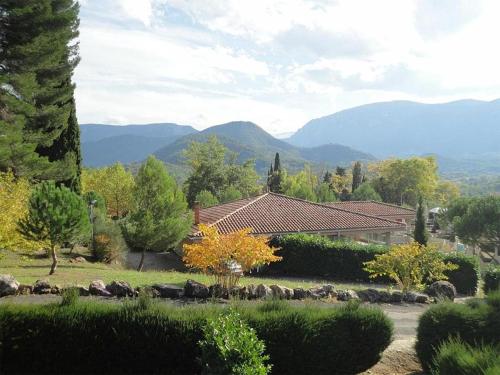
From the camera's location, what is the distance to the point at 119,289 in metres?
12.1

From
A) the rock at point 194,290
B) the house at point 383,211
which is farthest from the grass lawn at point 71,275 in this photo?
the house at point 383,211

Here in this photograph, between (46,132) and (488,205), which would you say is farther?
(488,205)

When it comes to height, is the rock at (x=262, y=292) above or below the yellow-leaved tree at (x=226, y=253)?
below

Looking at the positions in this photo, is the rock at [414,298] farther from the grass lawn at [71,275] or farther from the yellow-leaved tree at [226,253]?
the yellow-leaved tree at [226,253]

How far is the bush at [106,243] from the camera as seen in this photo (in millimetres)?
23312

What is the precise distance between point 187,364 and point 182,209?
16.0 m

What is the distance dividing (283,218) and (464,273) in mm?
10963

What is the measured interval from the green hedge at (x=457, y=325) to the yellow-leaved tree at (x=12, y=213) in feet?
37.4

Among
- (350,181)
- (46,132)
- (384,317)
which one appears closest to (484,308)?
(384,317)

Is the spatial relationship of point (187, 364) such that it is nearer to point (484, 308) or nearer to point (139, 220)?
point (484, 308)

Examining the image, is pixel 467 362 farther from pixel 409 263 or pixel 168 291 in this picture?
pixel 409 263

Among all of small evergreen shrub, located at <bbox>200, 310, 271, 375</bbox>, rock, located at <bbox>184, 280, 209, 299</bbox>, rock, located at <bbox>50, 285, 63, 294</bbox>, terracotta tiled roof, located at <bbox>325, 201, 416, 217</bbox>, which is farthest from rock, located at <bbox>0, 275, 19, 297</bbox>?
terracotta tiled roof, located at <bbox>325, 201, 416, 217</bbox>

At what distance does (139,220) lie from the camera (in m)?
21.2

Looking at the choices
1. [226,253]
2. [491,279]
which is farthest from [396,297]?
[491,279]
